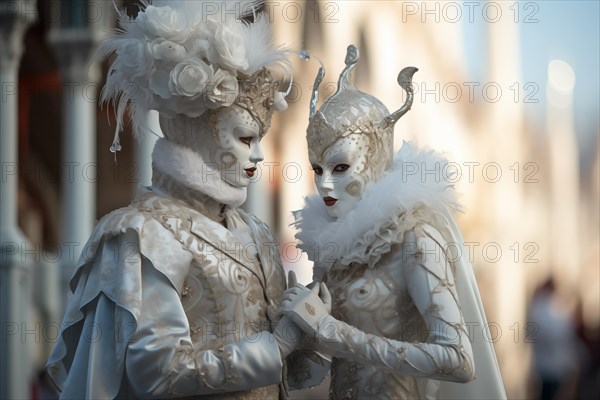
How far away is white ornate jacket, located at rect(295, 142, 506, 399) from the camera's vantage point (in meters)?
4.52

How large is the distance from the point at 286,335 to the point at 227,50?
3.31 ft

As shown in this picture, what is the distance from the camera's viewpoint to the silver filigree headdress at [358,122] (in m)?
4.75

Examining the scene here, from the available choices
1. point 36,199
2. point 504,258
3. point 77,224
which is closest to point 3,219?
point 77,224

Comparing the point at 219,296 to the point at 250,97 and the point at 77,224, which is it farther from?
the point at 77,224

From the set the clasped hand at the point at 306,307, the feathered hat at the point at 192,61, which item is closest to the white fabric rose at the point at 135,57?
the feathered hat at the point at 192,61

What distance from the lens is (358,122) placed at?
4746 mm

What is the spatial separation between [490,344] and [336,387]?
57 centimetres

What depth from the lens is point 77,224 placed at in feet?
37.2

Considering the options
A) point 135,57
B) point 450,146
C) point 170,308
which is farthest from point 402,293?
point 450,146

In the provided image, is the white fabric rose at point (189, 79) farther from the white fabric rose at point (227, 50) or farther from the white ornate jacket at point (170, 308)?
the white ornate jacket at point (170, 308)

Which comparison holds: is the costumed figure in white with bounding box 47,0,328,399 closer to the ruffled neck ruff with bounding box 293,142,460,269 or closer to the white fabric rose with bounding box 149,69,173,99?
the white fabric rose with bounding box 149,69,173,99

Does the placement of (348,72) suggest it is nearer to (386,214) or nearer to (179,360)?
(386,214)

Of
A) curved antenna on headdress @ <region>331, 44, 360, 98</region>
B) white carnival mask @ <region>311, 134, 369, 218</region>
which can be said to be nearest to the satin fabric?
white carnival mask @ <region>311, 134, 369, 218</region>

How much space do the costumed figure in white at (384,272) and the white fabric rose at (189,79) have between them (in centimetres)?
44
